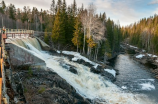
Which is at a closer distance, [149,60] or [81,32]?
[81,32]

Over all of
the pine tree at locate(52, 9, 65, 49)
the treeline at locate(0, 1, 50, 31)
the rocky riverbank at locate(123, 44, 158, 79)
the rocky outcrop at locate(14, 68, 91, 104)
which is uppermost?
the treeline at locate(0, 1, 50, 31)

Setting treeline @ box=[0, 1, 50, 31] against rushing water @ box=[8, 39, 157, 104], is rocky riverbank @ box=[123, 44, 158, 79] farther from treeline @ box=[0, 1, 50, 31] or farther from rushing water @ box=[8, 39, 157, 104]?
treeline @ box=[0, 1, 50, 31]

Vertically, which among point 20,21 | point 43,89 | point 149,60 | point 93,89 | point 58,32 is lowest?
point 149,60

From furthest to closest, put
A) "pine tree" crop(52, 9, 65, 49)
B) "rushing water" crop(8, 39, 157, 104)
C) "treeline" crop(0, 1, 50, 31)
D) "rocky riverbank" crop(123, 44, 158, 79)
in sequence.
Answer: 1. "treeline" crop(0, 1, 50, 31)
2. "pine tree" crop(52, 9, 65, 49)
3. "rocky riverbank" crop(123, 44, 158, 79)
4. "rushing water" crop(8, 39, 157, 104)

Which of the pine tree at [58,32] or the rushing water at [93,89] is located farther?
the pine tree at [58,32]

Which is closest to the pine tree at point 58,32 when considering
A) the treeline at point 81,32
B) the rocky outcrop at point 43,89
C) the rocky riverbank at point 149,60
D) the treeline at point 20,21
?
the treeline at point 81,32

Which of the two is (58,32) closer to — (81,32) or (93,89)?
(81,32)

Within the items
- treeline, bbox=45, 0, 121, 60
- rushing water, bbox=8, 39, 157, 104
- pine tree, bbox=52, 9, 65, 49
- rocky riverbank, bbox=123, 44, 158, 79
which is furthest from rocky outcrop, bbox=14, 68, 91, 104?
rocky riverbank, bbox=123, 44, 158, 79

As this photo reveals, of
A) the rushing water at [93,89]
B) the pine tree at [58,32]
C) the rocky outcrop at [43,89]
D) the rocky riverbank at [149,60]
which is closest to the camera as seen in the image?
the rocky outcrop at [43,89]

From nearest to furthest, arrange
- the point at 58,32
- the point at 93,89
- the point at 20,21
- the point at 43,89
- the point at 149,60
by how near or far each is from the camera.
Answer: the point at 43,89 → the point at 93,89 → the point at 58,32 → the point at 149,60 → the point at 20,21

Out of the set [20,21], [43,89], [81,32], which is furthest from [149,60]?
[20,21]

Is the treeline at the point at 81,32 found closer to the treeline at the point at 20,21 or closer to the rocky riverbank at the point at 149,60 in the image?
the rocky riverbank at the point at 149,60

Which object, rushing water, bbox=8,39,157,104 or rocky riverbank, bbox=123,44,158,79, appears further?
rocky riverbank, bbox=123,44,158,79

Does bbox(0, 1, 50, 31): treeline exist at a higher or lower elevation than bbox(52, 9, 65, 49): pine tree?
higher
